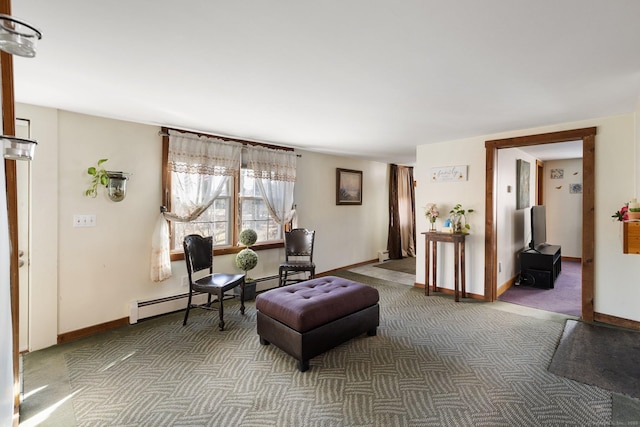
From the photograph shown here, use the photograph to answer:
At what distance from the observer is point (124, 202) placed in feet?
10.9

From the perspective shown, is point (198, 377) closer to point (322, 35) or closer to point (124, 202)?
point (124, 202)

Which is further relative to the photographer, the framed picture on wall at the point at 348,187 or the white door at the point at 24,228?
the framed picture on wall at the point at 348,187

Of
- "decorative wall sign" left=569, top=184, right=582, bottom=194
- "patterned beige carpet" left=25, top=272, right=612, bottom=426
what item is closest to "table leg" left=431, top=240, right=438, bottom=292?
"patterned beige carpet" left=25, top=272, right=612, bottom=426

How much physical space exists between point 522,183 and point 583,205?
1.88m

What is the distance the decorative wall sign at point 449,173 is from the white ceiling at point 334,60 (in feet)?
3.58

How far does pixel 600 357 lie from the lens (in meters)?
2.55

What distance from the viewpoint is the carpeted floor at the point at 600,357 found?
7.27 ft

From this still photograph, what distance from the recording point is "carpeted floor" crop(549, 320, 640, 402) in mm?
2215

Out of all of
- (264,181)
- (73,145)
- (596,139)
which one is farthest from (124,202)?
(596,139)

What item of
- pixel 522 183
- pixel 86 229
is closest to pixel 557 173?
pixel 522 183

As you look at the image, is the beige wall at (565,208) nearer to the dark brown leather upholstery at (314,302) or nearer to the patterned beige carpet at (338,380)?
the patterned beige carpet at (338,380)

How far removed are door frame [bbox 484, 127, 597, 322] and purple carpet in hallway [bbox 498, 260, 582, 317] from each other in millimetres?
325

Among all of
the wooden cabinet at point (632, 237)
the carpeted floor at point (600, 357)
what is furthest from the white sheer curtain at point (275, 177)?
the wooden cabinet at point (632, 237)

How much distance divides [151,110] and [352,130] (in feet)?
7.30
